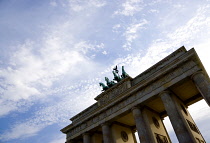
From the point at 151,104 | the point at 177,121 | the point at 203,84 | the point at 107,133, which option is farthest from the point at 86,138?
the point at 203,84

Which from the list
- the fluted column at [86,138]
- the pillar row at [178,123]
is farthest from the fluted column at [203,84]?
the fluted column at [86,138]

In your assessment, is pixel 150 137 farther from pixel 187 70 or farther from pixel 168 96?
pixel 187 70

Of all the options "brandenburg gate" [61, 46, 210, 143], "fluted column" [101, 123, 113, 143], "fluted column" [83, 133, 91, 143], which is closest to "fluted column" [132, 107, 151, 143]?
"brandenburg gate" [61, 46, 210, 143]

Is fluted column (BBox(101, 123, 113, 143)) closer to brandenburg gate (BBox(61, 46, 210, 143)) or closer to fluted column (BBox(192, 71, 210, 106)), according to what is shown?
brandenburg gate (BBox(61, 46, 210, 143))

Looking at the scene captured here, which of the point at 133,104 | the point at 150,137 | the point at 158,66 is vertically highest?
the point at 158,66

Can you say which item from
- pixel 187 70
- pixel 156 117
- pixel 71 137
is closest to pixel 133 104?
pixel 156 117

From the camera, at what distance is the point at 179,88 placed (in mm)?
20109

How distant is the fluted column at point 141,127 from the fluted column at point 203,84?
7229mm

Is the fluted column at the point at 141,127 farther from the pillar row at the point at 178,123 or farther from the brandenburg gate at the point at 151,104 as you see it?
the pillar row at the point at 178,123

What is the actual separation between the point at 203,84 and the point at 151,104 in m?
8.00

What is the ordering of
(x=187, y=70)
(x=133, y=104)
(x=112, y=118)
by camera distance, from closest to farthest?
(x=187, y=70) → (x=133, y=104) → (x=112, y=118)

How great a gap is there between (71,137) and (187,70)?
68.1ft

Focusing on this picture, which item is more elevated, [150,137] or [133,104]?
[133,104]

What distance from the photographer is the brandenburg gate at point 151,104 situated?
17.0 meters
